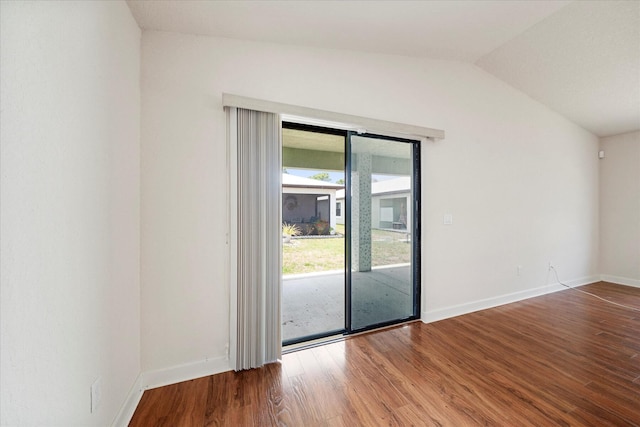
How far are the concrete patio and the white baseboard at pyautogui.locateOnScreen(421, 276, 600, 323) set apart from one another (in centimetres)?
26

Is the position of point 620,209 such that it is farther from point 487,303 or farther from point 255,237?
point 255,237

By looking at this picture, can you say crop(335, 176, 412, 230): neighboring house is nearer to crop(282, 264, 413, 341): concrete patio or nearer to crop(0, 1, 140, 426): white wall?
crop(282, 264, 413, 341): concrete patio

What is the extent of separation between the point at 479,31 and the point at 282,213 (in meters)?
2.48

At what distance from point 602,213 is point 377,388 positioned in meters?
5.28

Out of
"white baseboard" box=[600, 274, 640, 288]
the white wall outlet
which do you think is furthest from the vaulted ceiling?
"white baseboard" box=[600, 274, 640, 288]

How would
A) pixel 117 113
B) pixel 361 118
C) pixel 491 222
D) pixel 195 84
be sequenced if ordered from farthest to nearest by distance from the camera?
pixel 491 222 → pixel 361 118 → pixel 195 84 → pixel 117 113

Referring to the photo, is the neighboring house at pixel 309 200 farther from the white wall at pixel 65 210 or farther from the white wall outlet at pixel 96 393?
the white wall outlet at pixel 96 393

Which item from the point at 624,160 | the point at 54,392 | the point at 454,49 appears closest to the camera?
the point at 54,392

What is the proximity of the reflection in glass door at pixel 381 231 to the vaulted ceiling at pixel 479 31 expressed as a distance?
2.99ft

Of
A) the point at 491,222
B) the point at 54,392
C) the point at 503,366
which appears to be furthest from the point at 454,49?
the point at 54,392

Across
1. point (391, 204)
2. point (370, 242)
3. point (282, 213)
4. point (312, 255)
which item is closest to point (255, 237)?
point (282, 213)

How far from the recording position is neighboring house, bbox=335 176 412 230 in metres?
2.64

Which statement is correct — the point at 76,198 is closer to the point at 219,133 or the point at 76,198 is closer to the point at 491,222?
the point at 219,133

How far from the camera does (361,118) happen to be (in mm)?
Answer: 2359
